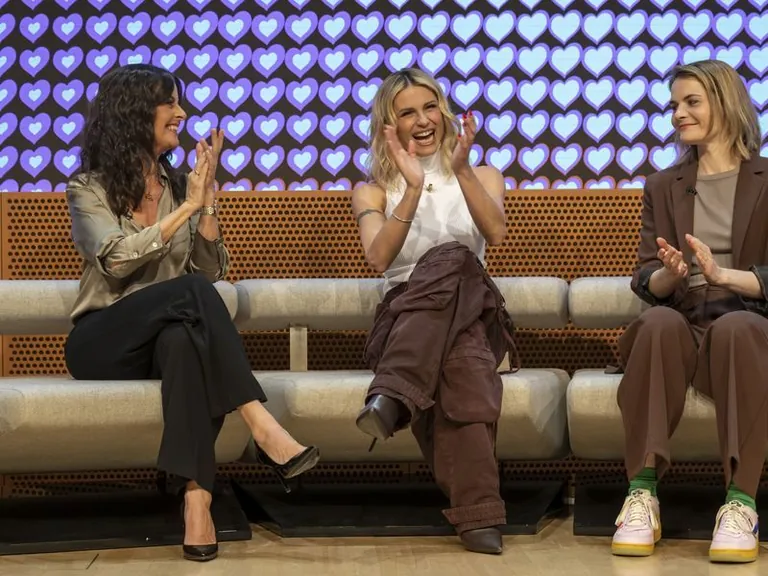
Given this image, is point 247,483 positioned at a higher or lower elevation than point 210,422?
lower

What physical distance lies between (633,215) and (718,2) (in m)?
0.92

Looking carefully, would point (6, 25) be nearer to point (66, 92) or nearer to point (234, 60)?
point (66, 92)

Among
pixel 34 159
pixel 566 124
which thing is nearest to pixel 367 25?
pixel 566 124

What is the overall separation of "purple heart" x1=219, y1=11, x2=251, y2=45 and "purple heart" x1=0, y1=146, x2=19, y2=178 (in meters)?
0.89

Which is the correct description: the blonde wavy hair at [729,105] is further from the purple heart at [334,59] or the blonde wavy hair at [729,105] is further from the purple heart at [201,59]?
the purple heart at [201,59]

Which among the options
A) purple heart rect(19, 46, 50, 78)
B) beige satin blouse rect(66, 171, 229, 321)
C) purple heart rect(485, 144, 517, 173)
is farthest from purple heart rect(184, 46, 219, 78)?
purple heart rect(485, 144, 517, 173)

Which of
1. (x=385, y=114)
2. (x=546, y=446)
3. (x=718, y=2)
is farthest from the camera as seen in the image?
(x=718, y=2)

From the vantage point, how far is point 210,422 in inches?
105

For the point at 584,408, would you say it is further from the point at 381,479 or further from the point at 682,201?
the point at 381,479

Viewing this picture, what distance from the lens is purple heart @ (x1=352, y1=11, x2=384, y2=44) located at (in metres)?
3.97

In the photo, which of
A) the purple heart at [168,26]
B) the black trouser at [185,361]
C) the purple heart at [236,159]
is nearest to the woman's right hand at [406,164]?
the black trouser at [185,361]

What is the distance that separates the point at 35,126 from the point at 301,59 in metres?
1.02

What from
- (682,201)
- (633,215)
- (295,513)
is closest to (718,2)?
(633,215)

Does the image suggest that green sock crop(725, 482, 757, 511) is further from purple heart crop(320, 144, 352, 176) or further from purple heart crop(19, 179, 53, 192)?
purple heart crop(19, 179, 53, 192)
